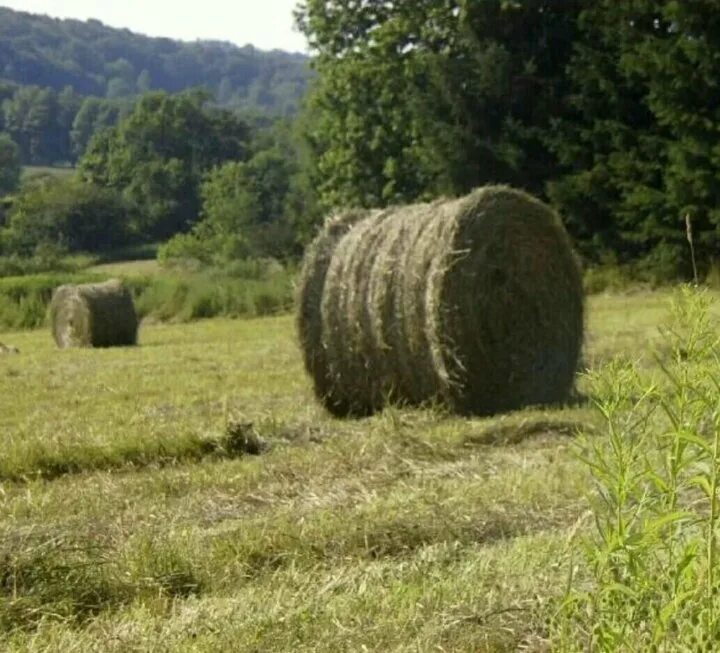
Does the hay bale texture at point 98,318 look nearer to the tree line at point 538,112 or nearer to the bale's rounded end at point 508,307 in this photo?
the tree line at point 538,112

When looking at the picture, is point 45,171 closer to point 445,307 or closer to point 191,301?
point 191,301

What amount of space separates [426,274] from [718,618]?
6597 mm

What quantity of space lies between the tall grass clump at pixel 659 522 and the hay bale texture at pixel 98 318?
1547 centimetres

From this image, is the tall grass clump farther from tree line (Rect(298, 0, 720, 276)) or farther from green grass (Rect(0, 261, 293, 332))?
green grass (Rect(0, 261, 293, 332))

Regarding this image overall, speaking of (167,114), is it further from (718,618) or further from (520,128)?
(718,618)

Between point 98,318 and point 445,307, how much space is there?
380 inches

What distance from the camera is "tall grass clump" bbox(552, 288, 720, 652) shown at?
1.88 m

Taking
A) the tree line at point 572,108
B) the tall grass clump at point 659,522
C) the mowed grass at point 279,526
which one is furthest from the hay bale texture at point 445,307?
the tree line at point 572,108

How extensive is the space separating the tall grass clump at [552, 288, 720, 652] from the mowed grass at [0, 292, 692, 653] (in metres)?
0.85

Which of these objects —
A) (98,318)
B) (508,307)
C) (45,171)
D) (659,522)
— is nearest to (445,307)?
(508,307)

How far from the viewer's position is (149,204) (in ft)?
224

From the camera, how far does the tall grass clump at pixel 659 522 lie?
73.9 inches

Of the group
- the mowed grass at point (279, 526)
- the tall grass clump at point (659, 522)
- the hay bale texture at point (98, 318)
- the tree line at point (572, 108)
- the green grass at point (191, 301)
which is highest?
the tree line at point (572, 108)

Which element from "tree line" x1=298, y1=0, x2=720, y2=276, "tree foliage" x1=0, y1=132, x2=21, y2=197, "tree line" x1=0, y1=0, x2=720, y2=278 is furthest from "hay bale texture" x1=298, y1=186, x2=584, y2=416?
"tree foliage" x1=0, y1=132, x2=21, y2=197
